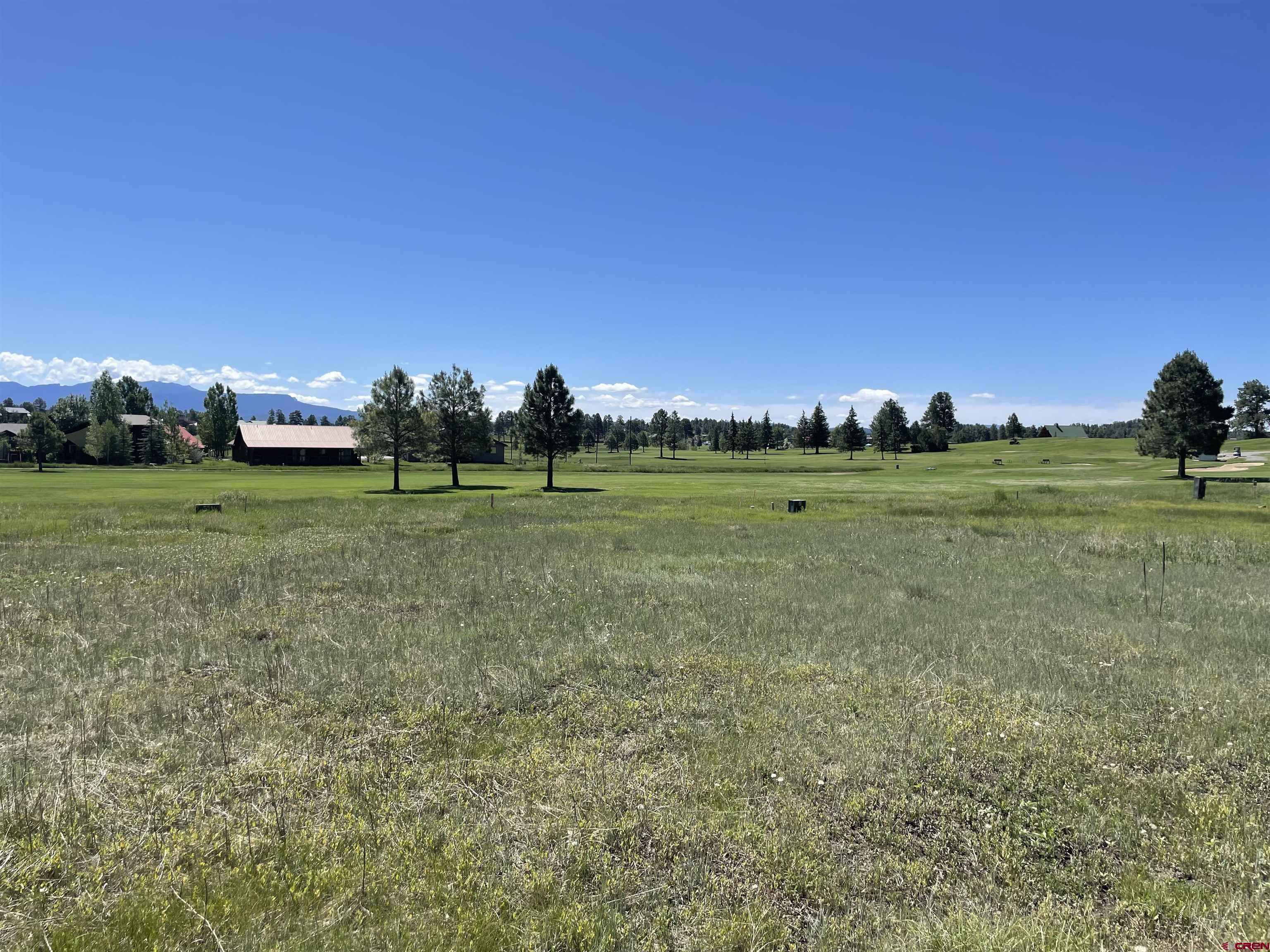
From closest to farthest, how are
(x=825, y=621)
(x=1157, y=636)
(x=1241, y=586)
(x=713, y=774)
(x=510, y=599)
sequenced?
1. (x=713, y=774)
2. (x=1157, y=636)
3. (x=825, y=621)
4. (x=510, y=599)
5. (x=1241, y=586)

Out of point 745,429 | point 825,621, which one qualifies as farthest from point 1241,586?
point 745,429

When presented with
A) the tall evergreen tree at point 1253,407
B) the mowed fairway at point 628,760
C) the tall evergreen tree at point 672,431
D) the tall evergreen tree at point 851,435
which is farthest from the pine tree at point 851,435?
the mowed fairway at point 628,760

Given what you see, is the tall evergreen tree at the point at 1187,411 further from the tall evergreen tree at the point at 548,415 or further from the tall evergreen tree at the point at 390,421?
the tall evergreen tree at the point at 390,421

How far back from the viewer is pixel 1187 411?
211 ft

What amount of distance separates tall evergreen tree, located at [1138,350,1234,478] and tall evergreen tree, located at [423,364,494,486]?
76.8 m

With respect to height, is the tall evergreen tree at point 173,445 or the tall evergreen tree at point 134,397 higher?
the tall evergreen tree at point 134,397

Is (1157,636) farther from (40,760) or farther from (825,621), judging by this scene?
(40,760)

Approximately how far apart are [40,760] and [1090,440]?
195456 mm

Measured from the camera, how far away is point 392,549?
861 inches

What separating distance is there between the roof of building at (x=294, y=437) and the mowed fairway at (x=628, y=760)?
10935 cm

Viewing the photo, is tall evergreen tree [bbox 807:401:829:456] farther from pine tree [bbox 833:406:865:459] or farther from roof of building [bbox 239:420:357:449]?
roof of building [bbox 239:420:357:449]

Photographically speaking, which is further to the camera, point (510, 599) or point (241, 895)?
point (510, 599)

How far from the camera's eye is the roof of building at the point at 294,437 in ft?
376

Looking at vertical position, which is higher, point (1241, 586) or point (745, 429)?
point (745, 429)
